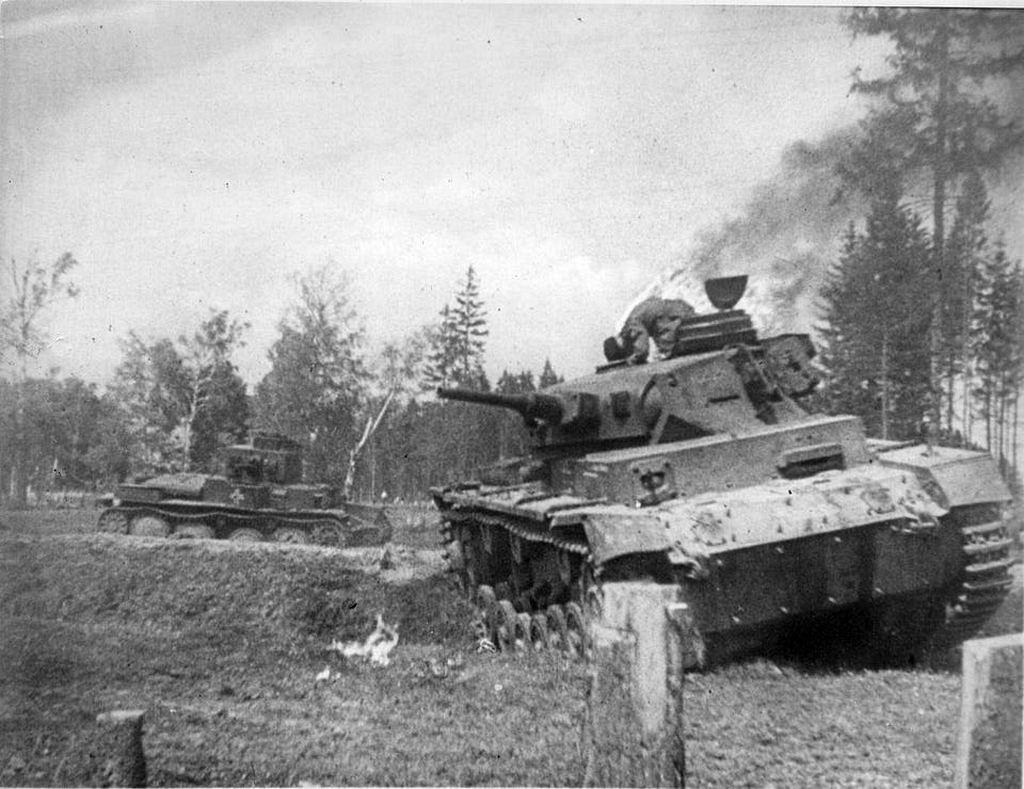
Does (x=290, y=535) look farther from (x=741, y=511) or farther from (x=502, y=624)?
(x=741, y=511)

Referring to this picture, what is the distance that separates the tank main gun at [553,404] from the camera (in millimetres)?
7117

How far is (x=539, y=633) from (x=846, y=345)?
11.7ft

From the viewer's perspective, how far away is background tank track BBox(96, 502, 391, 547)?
7227 millimetres

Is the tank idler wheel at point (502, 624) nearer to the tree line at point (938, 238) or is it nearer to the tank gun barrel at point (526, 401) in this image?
the tank gun barrel at point (526, 401)

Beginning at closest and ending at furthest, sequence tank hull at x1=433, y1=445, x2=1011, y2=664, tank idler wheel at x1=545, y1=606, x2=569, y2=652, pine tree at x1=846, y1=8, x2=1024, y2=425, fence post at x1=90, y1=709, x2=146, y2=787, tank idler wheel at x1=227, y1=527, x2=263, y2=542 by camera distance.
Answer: fence post at x1=90, y1=709, x2=146, y2=787, tank hull at x1=433, y1=445, x2=1011, y2=664, pine tree at x1=846, y1=8, x2=1024, y2=425, tank idler wheel at x1=545, y1=606, x2=569, y2=652, tank idler wheel at x1=227, y1=527, x2=263, y2=542

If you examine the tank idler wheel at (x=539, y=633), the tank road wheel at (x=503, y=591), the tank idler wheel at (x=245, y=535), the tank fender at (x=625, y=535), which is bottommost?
the tank idler wheel at (x=539, y=633)

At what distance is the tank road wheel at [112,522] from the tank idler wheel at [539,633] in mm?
3151

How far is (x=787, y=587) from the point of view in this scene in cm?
572

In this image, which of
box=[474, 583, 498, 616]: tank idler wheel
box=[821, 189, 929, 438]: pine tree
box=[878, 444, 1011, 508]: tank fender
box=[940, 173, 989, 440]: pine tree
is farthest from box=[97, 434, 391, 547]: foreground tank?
box=[940, 173, 989, 440]: pine tree

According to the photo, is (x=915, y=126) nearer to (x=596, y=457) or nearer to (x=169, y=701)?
(x=596, y=457)

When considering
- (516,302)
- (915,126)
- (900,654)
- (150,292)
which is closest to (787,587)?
(900,654)

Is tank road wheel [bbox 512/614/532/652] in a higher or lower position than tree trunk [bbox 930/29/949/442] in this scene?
lower

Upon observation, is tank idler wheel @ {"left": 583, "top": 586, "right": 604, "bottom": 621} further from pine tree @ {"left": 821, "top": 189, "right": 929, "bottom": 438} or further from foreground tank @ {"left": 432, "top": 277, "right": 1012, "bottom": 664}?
pine tree @ {"left": 821, "top": 189, "right": 929, "bottom": 438}

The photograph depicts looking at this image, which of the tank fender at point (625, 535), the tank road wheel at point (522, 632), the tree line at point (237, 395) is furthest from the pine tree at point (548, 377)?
the tank fender at point (625, 535)
